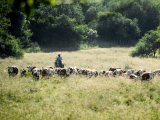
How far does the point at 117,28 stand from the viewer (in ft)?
195

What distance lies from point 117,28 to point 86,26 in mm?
5492

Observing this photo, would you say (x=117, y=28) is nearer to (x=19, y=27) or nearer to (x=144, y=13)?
(x=144, y=13)

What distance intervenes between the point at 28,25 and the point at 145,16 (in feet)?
75.5

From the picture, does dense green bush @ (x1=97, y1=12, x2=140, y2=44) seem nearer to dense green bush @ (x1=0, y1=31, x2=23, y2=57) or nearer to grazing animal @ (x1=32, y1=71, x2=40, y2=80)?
dense green bush @ (x1=0, y1=31, x2=23, y2=57)

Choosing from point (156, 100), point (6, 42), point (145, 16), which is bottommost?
point (156, 100)

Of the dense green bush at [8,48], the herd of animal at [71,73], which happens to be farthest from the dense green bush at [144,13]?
the herd of animal at [71,73]

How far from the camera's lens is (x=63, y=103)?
13.0 m

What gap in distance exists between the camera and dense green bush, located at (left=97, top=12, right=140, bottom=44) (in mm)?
58562

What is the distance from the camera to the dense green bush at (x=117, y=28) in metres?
58.6

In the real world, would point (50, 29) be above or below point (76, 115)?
above

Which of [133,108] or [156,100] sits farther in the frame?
[156,100]

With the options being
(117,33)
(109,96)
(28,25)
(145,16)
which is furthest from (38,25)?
(109,96)

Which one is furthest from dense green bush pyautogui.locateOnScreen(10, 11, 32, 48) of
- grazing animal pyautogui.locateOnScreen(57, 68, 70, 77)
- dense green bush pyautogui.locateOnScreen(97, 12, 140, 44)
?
grazing animal pyautogui.locateOnScreen(57, 68, 70, 77)

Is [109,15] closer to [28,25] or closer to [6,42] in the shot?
[28,25]
